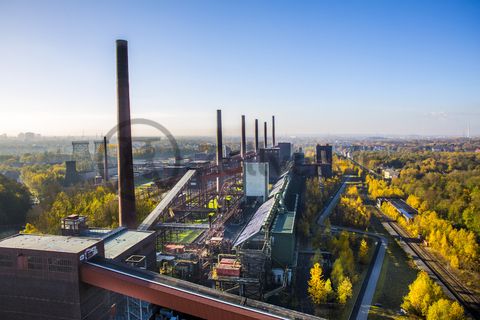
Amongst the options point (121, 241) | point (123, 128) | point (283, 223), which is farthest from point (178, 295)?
point (283, 223)

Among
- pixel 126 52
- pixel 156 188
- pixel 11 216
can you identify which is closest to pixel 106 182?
pixel 156 188

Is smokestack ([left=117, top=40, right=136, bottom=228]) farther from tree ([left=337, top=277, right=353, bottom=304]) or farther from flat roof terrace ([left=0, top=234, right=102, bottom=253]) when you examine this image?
tree ([left=337, top=277, right=353, bottom=304])

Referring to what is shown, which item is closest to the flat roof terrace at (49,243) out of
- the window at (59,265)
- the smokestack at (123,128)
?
the window at (59,265)

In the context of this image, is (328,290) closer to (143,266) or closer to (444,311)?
(444,311)

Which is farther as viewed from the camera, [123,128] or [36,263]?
[123,128]

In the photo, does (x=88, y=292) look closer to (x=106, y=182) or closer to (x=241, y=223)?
(x=241, y=223)

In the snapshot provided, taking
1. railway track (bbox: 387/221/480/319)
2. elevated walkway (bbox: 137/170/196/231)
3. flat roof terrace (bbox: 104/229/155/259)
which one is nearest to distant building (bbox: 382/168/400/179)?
railway track (bbox: 387/221/480/319)
